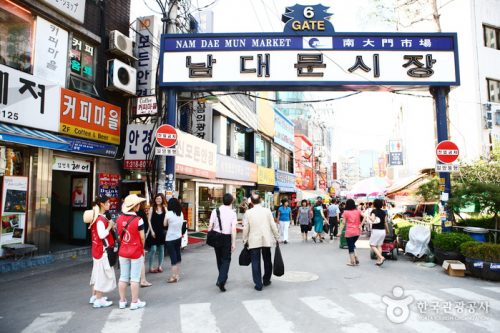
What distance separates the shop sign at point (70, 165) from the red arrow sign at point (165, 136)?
11.0 feet

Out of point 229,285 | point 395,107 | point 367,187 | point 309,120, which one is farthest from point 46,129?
point 309,120

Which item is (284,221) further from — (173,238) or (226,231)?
(226,231)

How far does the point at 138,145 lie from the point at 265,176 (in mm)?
17987

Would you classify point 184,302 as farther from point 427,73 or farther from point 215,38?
point 427,73

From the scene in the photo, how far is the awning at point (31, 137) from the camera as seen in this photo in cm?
865

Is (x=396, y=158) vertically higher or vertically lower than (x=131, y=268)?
higher

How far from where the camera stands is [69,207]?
13000 millimetres

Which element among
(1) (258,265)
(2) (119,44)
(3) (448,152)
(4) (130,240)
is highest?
(2) (119,44)

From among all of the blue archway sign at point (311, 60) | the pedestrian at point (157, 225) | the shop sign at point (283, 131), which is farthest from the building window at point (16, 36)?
the shop sign at point (283, 131)

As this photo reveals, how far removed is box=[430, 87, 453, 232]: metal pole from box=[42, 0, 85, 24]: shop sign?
11.6 m

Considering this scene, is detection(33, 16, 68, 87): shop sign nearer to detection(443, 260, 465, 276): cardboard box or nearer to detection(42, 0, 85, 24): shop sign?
detection(42, 0, 85, 24): shop sign

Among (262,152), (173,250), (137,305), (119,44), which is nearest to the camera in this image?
(137,305)

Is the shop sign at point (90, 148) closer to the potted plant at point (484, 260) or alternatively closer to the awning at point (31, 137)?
the awning at point (31, 137)

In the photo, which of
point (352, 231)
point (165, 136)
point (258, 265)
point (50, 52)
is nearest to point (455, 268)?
point (352, 231)
